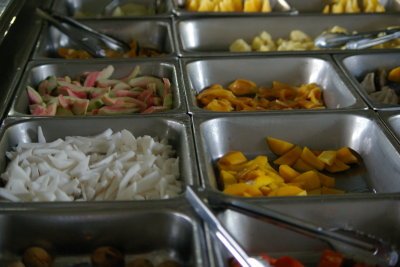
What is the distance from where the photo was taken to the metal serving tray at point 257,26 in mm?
2270

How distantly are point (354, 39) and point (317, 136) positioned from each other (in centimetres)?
60

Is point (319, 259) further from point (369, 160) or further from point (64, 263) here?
point (64, 263)

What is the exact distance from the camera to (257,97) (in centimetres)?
190

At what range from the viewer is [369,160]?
1.60 meters

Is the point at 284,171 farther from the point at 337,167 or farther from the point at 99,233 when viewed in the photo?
the point at 99,233

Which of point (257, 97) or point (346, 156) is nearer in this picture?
point (346, 156)

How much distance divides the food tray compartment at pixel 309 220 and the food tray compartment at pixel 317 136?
0.80 ft

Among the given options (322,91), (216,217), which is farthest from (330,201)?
(322,91)

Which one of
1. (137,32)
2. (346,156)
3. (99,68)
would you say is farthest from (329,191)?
(137,32)

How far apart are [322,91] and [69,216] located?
3.50ft

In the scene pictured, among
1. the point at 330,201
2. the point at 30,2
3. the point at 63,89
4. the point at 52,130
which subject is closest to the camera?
the point at 330,201

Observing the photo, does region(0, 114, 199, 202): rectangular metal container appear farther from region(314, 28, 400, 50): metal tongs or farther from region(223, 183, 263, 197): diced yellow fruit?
region(314, 28, 400, 50): metal tongs

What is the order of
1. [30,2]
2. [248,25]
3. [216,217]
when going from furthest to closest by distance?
[248,25]
[30,2]
[216,217]

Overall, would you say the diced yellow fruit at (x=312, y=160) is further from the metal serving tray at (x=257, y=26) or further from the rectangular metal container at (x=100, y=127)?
the metal serving tray at (x=257, y=26)
